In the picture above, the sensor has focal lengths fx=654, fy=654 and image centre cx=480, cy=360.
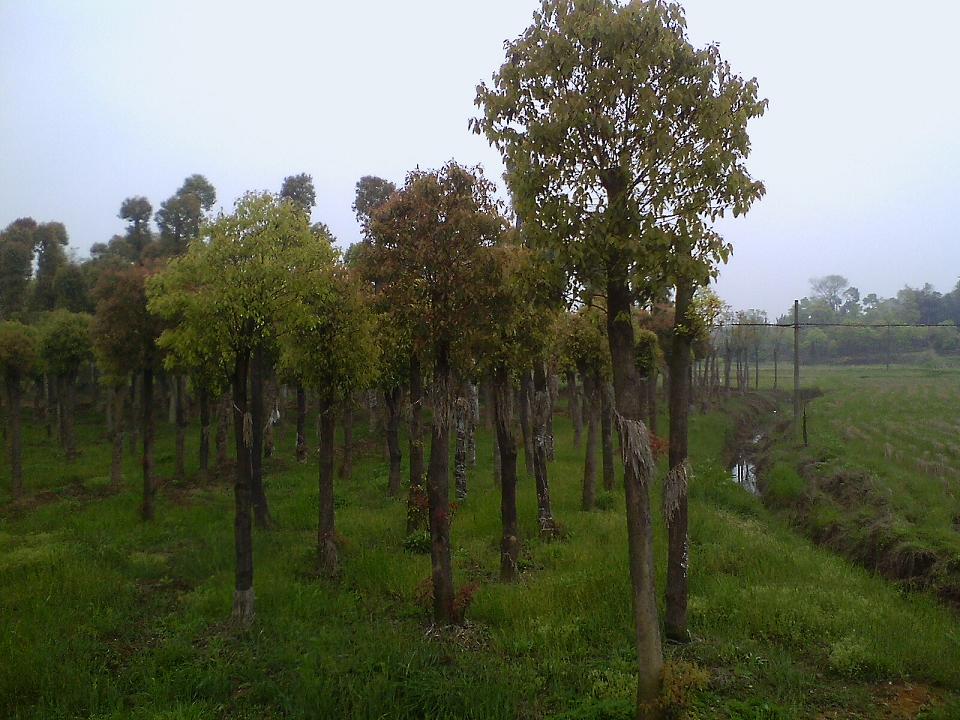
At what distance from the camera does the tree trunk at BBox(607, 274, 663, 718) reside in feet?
19.2

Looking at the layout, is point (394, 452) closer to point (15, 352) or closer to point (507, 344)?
point (507, 344)

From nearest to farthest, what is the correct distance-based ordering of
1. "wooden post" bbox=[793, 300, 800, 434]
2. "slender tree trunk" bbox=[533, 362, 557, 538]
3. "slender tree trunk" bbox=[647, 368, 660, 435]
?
"slender tree trunk" bbox=[533, 362, 557, 538] → "wooden post" bbox=[793, 300, 800, 434] → "slender tree trunk" bbox=[647, 368, 660, 435]

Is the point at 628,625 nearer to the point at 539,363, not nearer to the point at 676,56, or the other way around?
the point at 539,363

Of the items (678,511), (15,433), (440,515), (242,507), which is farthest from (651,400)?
(15,433)

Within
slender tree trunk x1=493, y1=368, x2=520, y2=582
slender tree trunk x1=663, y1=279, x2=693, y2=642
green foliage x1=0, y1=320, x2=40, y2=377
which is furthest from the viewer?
green foliage x1=0, y1=320, x2=40, y2=377

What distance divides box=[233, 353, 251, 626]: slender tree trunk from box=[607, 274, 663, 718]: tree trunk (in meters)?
5.78

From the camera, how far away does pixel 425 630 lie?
29.2ft

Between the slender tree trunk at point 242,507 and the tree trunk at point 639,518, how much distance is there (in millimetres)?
5779

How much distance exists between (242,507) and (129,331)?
7660 millimetres

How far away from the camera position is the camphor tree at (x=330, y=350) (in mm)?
10461

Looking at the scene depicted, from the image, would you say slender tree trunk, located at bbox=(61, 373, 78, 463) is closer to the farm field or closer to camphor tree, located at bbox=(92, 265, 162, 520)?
camphor tree, located at bbox=(92, 265, 162, 520)

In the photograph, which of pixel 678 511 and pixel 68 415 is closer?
pixel 678 511

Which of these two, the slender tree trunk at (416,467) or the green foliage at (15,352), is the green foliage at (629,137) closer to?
the slender tree trunk at (416,467)

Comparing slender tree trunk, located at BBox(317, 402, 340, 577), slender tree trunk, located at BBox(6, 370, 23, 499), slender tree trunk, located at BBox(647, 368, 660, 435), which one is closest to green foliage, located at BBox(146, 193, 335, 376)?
slender tree trunk, located at BBox(317, 402, 340, 577)
